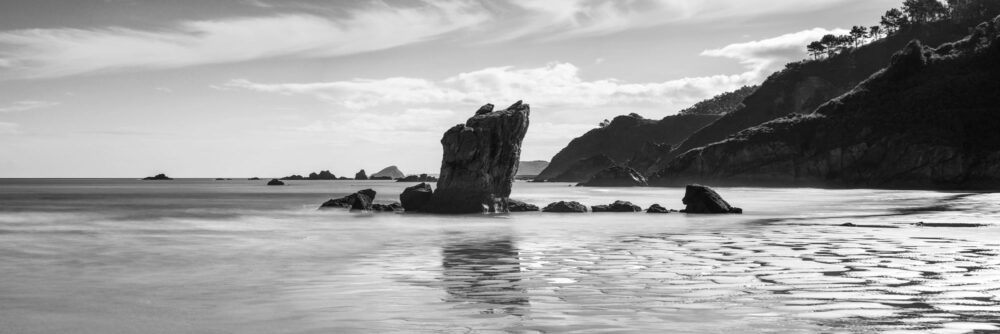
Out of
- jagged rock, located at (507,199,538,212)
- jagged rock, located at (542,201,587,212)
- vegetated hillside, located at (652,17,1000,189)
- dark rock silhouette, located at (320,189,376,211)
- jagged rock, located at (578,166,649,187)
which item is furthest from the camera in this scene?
jagged rock, located at (578,166,649,187)

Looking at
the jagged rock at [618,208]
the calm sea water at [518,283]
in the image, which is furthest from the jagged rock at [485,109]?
the calm sea water at [518,283]

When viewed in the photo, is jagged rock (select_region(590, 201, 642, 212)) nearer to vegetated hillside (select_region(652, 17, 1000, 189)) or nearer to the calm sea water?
the calm sea water

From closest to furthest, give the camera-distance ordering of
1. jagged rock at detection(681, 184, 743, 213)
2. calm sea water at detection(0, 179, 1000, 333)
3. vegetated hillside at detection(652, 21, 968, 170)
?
calm sea water at detection(0, 179, 1000, 333) < jagged rock at detection(681, 184, 743, 213) < vegetated hillside at detection(652, 21, 968, 170)

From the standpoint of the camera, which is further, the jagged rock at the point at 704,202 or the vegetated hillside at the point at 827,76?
the vegetated hillside at the point at 827,76

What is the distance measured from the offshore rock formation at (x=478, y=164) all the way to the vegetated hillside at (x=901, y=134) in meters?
78.9

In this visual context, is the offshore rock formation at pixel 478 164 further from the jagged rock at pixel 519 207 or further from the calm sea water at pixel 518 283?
the calm sea water at pixel 518 283

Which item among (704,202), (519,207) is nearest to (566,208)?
(519,207)

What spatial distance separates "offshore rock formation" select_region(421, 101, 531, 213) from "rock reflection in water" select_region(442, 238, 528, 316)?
1057 inches

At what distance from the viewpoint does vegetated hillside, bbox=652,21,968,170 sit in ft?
596

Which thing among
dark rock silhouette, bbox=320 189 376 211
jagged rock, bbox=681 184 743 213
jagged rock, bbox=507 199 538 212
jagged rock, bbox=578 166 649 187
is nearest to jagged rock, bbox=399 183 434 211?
dark rock silhouette, bbox=320 189 376 211

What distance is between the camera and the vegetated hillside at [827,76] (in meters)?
182

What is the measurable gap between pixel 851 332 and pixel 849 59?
20302 centimetres

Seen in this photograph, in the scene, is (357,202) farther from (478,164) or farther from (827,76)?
(827,76)

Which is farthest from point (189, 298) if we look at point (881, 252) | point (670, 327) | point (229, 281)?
point (881, 252)
